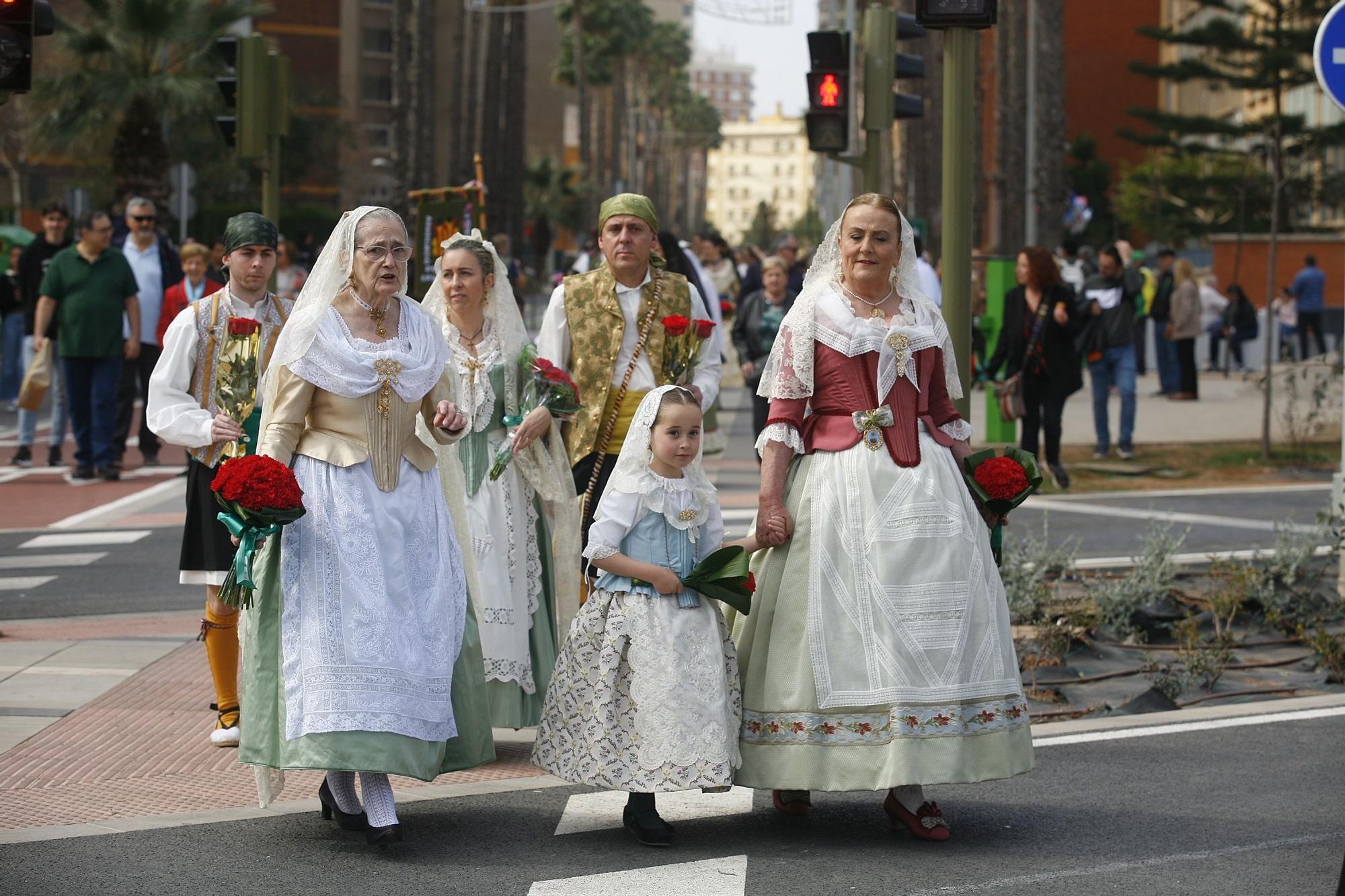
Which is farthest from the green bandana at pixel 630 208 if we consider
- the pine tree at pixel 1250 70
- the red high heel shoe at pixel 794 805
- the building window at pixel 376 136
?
the building window at pixel 376 136

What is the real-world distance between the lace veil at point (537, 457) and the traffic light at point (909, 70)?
5.40 metres

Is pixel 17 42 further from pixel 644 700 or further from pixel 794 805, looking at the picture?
pixel 794 805

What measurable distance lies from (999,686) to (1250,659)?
379cm

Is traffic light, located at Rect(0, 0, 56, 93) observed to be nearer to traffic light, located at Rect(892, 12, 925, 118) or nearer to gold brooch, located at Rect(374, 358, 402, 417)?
gold brooch, located at Rect(374, 358, 402, 417)

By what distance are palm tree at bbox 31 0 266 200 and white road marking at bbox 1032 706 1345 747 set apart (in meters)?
28.1

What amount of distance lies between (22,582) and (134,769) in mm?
4969

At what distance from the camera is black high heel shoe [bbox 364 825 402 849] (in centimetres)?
602

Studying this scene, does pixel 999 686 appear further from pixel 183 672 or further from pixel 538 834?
pixel 183 672

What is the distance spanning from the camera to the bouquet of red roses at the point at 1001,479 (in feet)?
20.5

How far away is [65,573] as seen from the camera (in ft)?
39.4

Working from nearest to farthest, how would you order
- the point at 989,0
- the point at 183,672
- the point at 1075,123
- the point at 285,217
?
the point at 989,0, the point at 183,672, the point at 285,217, the point at 1075,123

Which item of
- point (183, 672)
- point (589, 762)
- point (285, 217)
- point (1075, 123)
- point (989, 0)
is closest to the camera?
point (589, 762)

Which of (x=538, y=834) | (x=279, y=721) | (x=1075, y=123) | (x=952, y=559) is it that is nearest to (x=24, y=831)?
(x=279, y=721)

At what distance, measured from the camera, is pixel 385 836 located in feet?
19.8
